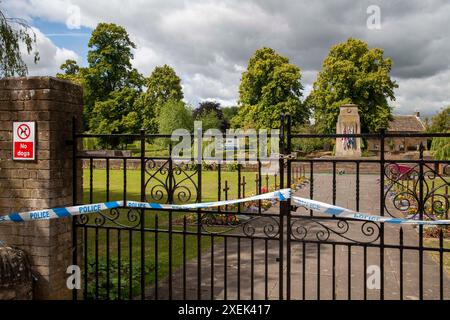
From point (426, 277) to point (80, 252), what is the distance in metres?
4.88

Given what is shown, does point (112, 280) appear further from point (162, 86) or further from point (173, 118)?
point (162, 86)

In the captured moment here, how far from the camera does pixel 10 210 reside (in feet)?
13.7

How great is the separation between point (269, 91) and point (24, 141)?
36565 mm

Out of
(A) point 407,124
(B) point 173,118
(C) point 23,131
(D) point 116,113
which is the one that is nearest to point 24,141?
(C) point 23,131

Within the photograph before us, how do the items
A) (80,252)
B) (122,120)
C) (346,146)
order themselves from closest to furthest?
(80,252), (346,146), (122,120)

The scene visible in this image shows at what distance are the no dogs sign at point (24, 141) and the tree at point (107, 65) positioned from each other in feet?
114

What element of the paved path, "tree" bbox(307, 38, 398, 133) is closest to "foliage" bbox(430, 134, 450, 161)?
"tree" bbox(307, 38, 398, 133)

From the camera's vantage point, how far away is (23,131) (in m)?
4.10

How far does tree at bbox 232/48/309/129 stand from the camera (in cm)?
3894

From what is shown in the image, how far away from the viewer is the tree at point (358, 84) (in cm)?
3609

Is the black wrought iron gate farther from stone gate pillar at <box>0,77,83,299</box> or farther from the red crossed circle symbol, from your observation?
the red crossed circle symbol

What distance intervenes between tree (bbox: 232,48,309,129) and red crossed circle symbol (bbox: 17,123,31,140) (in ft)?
113
